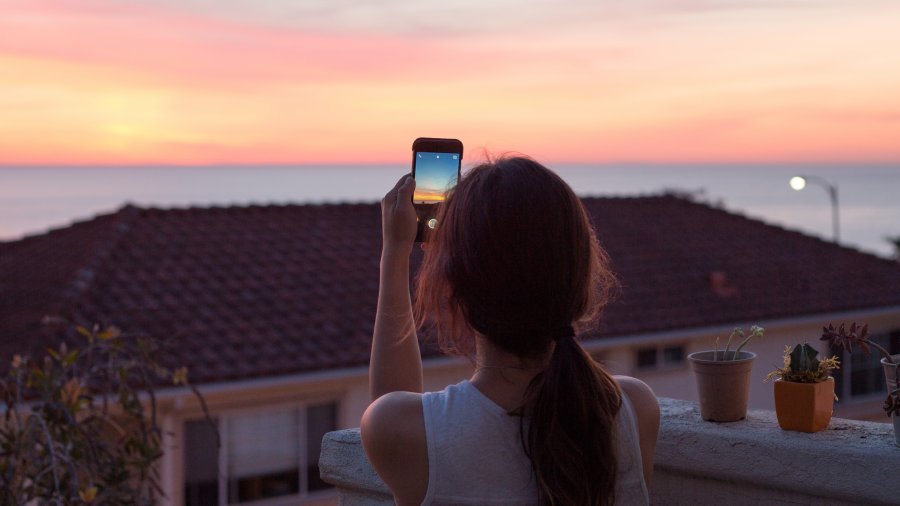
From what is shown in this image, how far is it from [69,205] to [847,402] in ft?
339

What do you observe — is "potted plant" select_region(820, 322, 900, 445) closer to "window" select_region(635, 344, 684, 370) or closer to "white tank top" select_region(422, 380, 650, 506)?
"white tank top" select_region(422, 380, 650, 506)

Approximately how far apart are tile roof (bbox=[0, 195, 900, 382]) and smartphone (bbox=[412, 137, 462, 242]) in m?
7.72

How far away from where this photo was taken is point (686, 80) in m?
19.0

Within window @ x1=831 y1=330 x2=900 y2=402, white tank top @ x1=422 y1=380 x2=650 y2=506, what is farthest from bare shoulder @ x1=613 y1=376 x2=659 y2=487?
window @ x1=831 y1=330 x2=900 y2=402

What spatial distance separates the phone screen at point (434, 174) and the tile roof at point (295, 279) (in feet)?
25.4

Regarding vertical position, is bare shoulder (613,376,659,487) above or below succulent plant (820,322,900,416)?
below

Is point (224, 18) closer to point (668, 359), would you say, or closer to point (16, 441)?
point (668, 359)

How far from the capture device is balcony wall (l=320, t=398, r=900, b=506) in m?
1.84

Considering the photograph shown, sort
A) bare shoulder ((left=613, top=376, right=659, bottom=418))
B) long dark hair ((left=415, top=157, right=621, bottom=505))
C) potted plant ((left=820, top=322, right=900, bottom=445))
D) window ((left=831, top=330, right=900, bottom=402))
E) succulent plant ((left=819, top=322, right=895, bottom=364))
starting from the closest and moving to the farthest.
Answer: long dark hair ((left=415, top=157, right=621, bottom=505)) → bare shoulder ((left=613, top=376, right=659, bottom=418)) → potted plant ((left=820, top=322, right=900, bottom=445)) → succulent plant ((left=819, top=322, right=895, bottom=364)) → window ((left=831, top=330, right=900, bottom=402))

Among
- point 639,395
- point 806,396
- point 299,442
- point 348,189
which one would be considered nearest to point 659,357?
point 299,442

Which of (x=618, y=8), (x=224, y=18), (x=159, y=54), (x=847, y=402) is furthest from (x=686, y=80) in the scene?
(x=159, y=54)

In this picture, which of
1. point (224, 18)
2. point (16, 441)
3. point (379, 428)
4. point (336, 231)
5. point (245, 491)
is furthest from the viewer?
point (224, 18)

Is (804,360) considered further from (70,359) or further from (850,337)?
(70,359)

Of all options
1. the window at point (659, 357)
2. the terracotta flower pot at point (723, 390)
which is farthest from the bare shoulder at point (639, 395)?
the window at point (659, 357)
